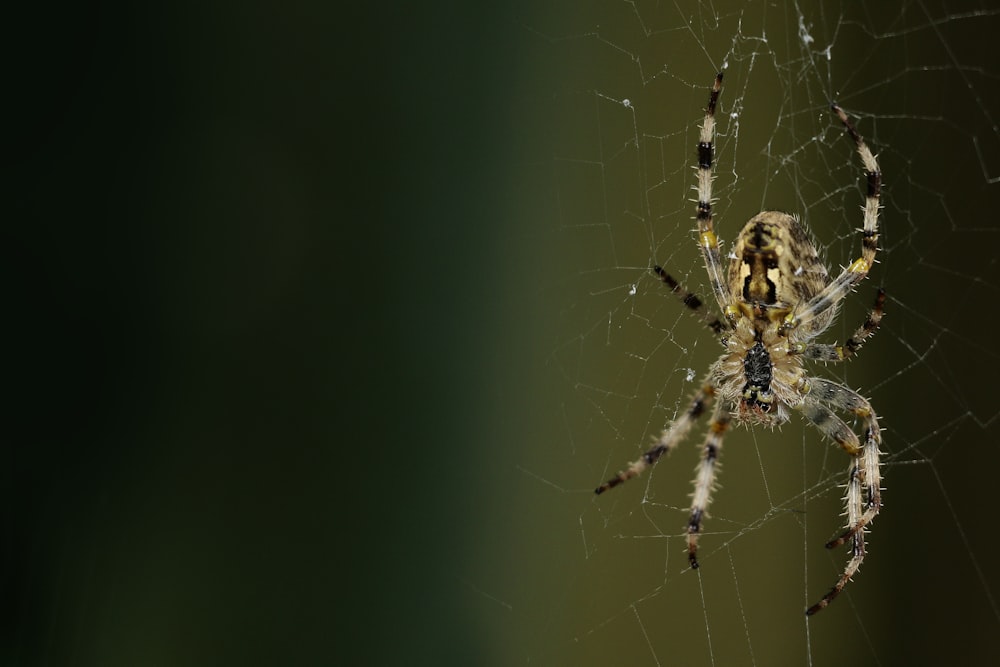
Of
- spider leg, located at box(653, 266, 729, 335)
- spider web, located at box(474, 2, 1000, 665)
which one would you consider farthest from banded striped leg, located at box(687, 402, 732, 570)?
spider web, located at box(474, 2, 1000, 665)

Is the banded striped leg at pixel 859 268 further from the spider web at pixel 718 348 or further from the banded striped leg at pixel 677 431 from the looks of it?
the spider web at pixel 718 348

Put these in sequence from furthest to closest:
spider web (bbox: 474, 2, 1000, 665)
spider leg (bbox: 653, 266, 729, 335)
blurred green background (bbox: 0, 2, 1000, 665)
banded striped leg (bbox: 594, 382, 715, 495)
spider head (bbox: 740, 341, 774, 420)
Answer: spider web (bbox: 474, 2, 1000, 665), blurred green background (bbox: 0, 2, 1000, 665), spider head (bbox: 740, 341, 774, 420), banded striped leg (bbox: 594, 382, 715, 495), spider leg (bbox: 653, 266, 729, 335)

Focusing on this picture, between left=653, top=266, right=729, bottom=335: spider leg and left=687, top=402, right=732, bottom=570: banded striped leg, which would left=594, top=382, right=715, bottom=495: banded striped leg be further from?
left=653, top=266, right=729, bottom=335: spider leg

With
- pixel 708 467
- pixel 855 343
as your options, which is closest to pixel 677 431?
pixel 708 467

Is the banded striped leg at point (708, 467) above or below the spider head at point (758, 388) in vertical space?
below

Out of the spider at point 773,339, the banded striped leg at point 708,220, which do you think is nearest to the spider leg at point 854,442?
the spider at point 773,339

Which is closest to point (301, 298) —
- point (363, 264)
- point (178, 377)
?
point (363, 264)

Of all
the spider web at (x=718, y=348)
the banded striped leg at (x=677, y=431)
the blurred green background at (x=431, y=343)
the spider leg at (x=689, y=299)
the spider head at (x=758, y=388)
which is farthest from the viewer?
the spider web at (x=718, y=348)

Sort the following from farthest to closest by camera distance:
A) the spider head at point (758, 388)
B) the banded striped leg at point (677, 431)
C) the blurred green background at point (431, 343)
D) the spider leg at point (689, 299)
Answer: the blurred green background at point (431, 343) < the spider head at point (758, 388) < the banded striped leg at point (677, 431) < the spider leg at point (689, 299)
